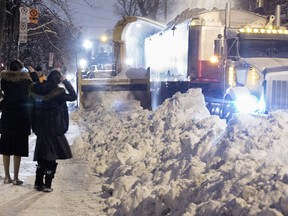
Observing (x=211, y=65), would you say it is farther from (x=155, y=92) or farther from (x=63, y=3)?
(x=63, y=3)

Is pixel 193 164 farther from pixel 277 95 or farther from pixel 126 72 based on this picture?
pixel 126 72

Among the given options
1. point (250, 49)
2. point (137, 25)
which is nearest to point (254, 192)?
point (250, 49)

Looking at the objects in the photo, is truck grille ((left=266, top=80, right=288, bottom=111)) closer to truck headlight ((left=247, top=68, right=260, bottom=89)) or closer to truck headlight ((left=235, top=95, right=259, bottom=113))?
truck headlight ((left=235, top=95, right=259, bottom=113))

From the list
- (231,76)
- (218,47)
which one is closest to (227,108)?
(231,76)

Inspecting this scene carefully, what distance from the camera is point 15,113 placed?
702 centimetres

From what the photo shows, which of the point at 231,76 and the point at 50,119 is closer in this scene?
the point at 50,119

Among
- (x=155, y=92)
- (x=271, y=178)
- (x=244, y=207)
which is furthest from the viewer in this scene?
(x=155, y=92)

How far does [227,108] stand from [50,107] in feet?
23.0

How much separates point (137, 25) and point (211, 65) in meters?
7.10

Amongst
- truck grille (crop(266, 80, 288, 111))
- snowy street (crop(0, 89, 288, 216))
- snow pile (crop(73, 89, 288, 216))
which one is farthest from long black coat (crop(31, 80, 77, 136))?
truck grille (crop(266, 80, 288, 111))

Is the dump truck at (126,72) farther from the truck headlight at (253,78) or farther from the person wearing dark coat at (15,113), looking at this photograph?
the person wearing dark coat at (15,113)

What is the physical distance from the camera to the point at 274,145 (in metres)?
5.49

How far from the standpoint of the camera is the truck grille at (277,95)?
1059cm

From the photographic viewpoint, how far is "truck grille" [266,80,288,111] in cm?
1059
